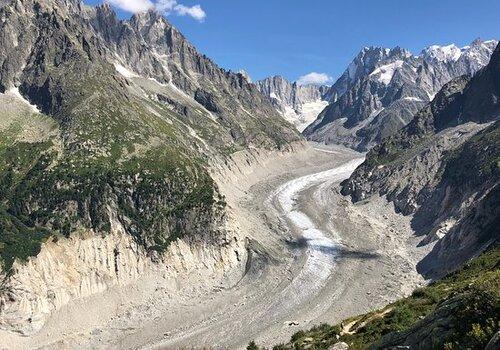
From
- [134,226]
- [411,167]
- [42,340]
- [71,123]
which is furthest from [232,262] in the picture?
[411,167]

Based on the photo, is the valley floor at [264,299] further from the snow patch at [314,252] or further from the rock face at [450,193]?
the rock face at [450,193]

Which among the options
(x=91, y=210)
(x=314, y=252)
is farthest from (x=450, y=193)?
(x=91, y=210)

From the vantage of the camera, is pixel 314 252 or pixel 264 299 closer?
pixel 264 299

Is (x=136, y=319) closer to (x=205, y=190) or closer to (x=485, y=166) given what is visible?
(x=205, y=190)

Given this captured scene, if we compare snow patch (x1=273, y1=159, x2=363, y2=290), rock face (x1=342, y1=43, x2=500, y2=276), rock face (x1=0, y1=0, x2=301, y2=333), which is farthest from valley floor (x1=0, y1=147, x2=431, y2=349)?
rock face (x1=342, y1=43, x2=500, y2=276)

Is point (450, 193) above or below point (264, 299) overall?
above

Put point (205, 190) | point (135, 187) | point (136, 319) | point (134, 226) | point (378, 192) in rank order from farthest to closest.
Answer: point (378, 192) < point (205, 190) < point (135, 187) < point (134, 226) < point (136, 319)

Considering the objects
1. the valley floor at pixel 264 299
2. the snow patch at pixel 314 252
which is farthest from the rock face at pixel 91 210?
the snow patch at pixel 314 252

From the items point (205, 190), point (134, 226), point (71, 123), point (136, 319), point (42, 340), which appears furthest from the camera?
point (71, 123)

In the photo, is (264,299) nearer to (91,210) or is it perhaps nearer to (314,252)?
(314,252)
